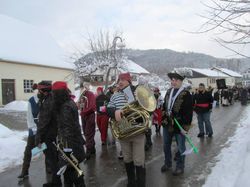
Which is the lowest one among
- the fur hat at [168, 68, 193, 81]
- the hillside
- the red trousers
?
the red trousers

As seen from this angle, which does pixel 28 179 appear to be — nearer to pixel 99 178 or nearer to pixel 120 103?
pixel 99 178

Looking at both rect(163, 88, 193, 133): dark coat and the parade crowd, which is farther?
rect(163, 88, 193, 133): dark coat

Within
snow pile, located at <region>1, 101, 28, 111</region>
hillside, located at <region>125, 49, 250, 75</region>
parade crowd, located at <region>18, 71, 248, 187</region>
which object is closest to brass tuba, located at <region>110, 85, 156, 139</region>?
parade crowd, located at <region>18, 71, 248, 187</region>

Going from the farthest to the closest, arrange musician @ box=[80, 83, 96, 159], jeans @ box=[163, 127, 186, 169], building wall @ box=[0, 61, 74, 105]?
building wall @ box=[0, 61, 74, 105]
musician @ box=[80, 83, 96, 159]
jeans @ box=[163, 127, 186, 169]

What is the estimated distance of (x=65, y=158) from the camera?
193 inches

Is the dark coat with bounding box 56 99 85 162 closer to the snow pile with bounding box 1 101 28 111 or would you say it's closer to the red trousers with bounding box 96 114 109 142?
the red trousers with bounding box 96 114 109 142

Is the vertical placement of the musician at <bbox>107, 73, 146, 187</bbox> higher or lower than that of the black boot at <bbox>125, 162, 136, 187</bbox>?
higher

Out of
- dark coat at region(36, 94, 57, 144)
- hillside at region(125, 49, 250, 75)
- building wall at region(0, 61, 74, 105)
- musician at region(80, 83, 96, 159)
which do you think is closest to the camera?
dark coat at region(36, 94, 57, 144)

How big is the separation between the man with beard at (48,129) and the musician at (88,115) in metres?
2.51

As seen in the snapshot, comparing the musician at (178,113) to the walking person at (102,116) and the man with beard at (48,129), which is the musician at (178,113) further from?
the walking person at (102,116)

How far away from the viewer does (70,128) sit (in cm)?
493

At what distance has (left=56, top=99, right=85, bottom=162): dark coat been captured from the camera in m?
4.92

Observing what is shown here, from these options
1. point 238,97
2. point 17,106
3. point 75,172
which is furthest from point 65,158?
point 238,97

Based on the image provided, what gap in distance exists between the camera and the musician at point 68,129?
16.1 feet
